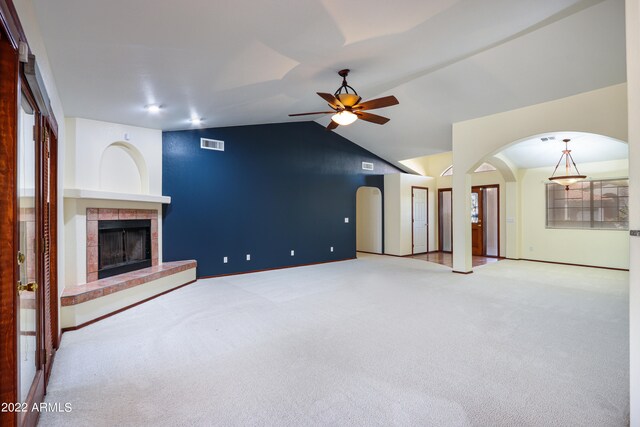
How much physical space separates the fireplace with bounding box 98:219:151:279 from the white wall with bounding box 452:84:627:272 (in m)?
5.78

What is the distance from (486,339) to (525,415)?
3.97ft

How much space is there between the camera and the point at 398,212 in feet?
29.3

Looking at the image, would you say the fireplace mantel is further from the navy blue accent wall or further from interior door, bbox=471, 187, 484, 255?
interior door, bbox=471, 187, 484, 255

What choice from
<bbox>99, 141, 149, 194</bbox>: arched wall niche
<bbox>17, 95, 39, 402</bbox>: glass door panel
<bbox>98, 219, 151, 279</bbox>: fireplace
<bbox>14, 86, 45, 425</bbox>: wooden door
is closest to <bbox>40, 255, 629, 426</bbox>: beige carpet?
<bbox>14, 86, 45, 425</bbox>: wooden door

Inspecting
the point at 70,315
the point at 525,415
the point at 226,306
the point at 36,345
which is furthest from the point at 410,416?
the point at 70,315

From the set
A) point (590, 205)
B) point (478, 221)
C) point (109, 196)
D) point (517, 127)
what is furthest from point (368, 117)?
point (478, 221)

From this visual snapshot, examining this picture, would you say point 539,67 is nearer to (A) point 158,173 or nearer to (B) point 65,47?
(B) point 65,47

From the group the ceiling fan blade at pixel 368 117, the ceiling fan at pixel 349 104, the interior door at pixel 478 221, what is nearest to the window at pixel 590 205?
the interior door at pixel 478 221

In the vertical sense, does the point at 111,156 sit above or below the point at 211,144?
below

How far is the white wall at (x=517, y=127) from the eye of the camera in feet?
14.6

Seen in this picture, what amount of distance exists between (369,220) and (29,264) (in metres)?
8.45

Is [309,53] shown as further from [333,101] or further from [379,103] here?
[379,103]

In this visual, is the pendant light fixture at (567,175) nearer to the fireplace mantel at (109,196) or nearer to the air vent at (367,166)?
the air vent at (367,166)

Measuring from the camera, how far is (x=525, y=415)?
6.54 ft
